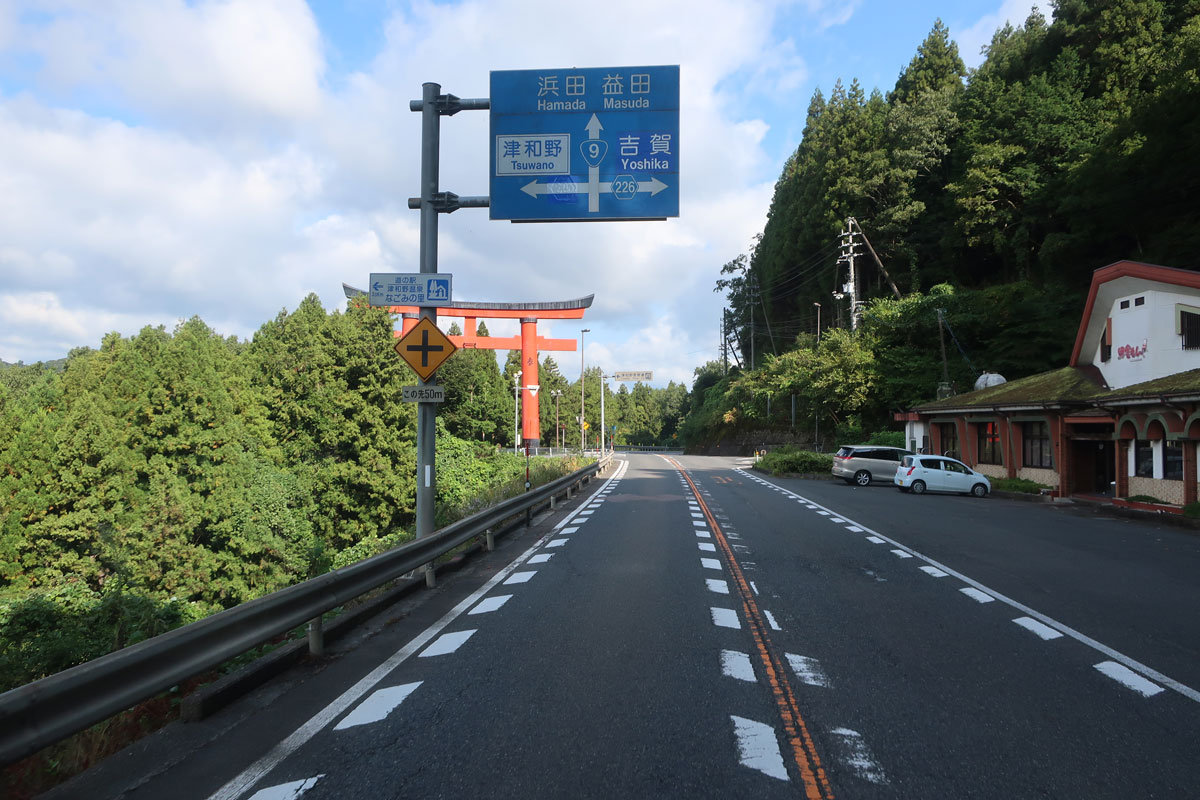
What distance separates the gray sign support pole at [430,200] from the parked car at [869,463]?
→ 80.6ft

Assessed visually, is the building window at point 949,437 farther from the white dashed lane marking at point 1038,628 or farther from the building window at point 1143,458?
the white dashed lane marking at point 1038,628

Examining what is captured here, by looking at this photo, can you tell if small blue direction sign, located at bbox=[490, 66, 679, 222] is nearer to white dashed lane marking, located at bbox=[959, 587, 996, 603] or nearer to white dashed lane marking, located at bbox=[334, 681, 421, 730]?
white dashed lane marking, located at bbox=[959, 587, 996, 603]

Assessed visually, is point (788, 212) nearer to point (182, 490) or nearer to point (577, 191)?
point (182, 490)

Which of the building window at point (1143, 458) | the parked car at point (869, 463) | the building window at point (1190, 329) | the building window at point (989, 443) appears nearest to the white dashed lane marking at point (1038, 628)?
the building window at point (1143, 458)

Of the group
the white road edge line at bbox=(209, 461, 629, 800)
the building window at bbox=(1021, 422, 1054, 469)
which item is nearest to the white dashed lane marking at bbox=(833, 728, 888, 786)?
the white road edge line at bbox=(209, 461, 629, 800)

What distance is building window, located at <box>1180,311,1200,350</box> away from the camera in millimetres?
21000

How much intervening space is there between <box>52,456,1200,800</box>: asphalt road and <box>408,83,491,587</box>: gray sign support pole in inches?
70.5

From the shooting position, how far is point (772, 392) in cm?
6247

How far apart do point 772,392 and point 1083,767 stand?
59.9m

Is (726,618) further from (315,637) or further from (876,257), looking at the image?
(876,257)

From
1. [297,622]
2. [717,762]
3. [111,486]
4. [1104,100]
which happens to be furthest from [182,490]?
[1104,100]

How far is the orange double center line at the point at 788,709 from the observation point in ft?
11.8

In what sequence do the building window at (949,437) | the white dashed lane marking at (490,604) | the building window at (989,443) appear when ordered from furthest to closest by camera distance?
the building window at (949,437), the building window at (989,443), the white dashed lane marking at (490,604)

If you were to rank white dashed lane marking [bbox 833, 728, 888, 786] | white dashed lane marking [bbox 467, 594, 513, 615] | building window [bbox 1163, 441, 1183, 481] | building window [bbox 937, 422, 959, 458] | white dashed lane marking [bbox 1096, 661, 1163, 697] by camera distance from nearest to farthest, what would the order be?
white dashed lane marking [bbox 833, 728, 888, 786], white dashed lane marking [bbox 1096, 661, 1163, 697], white dashed lane marking [bbox 467, 594, 513, 615], building window [bbox 1163, 441, 1183, 481], building window [bbox 937, 422, 959, 458]
